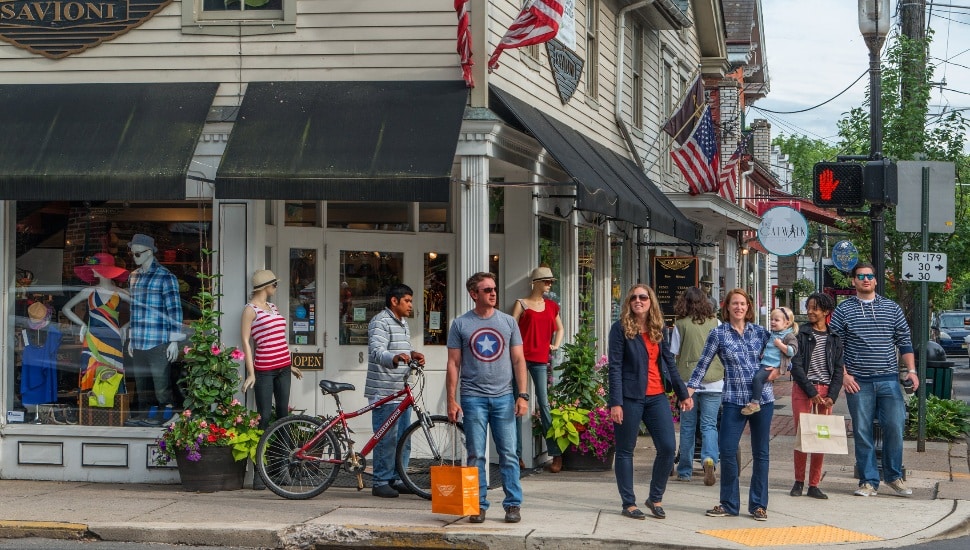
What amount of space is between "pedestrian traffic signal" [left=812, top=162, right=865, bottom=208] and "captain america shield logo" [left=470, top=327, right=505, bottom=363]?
4.64 meters

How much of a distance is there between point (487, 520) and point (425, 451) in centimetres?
134

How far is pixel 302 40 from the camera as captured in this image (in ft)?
37.7

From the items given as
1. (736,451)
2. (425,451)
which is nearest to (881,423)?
(736,451)

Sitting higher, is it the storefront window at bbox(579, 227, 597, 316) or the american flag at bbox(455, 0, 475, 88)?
the american flag at bbox(455, 0, 475, 88)

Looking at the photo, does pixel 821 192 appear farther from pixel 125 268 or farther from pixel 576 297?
pixel 125 268

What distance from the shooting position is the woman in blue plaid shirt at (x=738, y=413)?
31.6ft

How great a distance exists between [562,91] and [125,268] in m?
5.32

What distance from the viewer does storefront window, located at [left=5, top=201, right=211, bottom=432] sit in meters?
11.5

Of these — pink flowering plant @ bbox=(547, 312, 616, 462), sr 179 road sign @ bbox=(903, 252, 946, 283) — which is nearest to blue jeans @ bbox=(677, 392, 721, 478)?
pink flowering plant @ bbox=(547, 312, 616, 462)

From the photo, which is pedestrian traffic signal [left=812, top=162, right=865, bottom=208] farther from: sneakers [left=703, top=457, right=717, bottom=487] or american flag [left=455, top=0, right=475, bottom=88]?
american flag [left=455, top=0, right=475, bottom=88]

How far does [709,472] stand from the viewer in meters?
11.4

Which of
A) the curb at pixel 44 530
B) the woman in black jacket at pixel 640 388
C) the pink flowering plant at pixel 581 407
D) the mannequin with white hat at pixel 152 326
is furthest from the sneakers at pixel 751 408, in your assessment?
the mannequin with white hat at pixel 152 326

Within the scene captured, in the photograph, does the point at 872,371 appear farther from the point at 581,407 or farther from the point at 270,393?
the point at 270,393

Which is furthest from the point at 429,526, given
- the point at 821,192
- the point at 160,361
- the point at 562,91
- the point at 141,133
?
the point at 562,91
